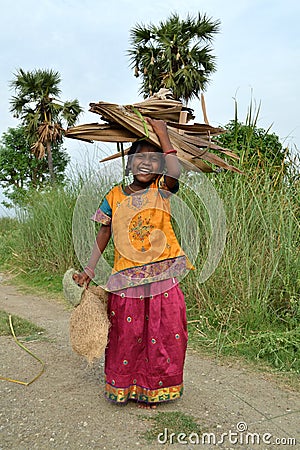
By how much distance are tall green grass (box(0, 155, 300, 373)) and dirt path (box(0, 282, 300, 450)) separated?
36 cm

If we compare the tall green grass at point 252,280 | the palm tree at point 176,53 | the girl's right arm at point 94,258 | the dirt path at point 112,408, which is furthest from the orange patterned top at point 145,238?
the palm tree at point 176,53

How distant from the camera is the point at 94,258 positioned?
8.90 feet

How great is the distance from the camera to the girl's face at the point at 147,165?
8.38 ft

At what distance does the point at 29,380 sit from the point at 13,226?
6.83 meters

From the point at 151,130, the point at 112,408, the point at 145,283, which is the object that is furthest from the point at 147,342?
the point at 151,130

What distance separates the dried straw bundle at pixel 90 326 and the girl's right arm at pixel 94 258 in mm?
75

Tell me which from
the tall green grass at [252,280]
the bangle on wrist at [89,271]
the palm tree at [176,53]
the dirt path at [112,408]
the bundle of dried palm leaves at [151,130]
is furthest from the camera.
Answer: the palm tree at [176,53]

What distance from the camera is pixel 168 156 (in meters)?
2.50

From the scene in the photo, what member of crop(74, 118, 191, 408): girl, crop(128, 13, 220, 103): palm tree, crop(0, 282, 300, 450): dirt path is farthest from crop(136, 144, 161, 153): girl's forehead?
crop(128, 13, 220, 103): palm tree

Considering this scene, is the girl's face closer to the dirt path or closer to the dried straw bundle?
the dried straw bundle

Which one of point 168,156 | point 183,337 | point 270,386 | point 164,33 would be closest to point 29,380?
point 183,337

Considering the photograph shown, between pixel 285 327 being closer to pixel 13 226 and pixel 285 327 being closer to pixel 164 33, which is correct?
pixel 13 226

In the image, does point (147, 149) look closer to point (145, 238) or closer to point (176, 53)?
point (145, 238)

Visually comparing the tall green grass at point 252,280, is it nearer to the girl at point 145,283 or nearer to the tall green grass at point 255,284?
the tall green grass at point 255,284
